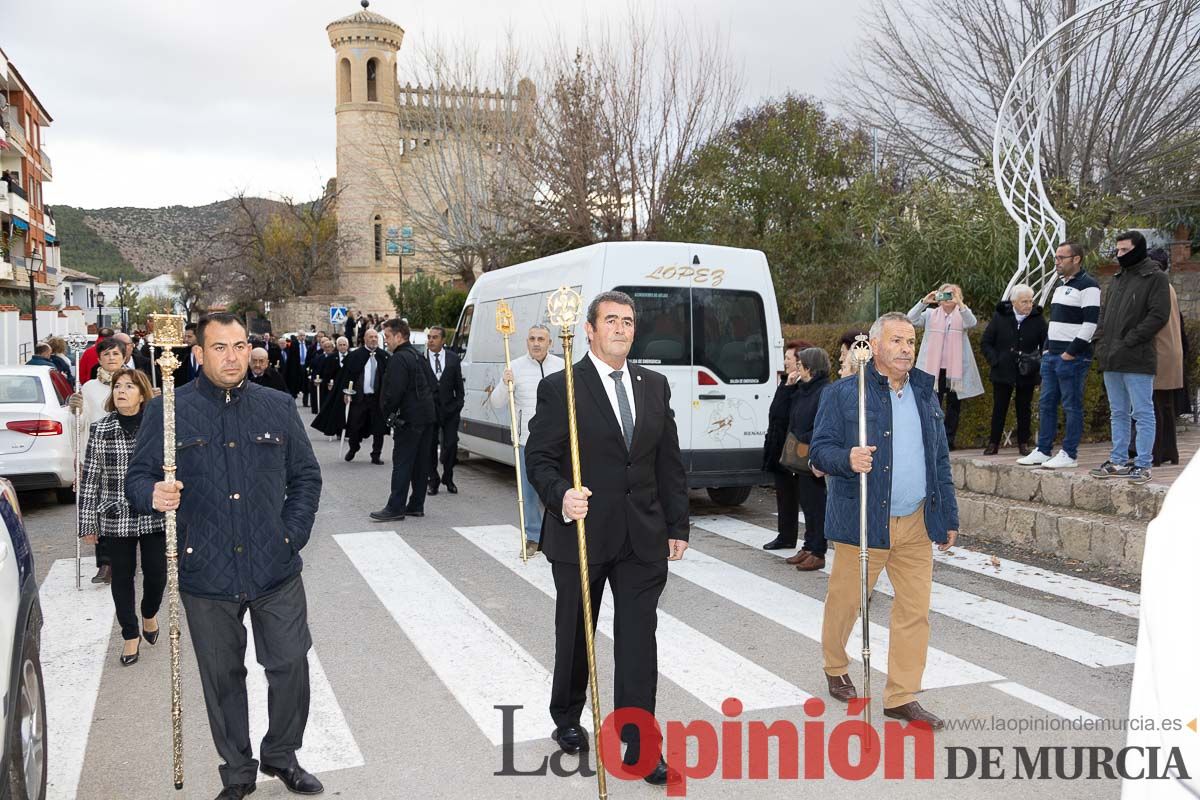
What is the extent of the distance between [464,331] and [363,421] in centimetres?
217

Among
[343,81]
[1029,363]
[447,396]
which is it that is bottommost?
[447,396]

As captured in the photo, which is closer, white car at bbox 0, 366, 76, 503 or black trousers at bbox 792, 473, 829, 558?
black trousers at bbox 792, 473, 829, 558

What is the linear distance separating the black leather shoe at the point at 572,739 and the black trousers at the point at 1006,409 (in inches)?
293

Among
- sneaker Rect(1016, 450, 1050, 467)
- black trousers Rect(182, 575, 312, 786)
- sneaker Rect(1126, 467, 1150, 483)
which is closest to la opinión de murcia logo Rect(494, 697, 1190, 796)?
black trousers Rect(182, 575, 312, 786)

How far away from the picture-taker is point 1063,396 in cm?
958

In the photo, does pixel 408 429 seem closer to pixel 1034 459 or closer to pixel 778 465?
pixel 778 465

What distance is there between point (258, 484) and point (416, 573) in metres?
4.25

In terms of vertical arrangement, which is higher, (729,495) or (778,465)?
(778,465)

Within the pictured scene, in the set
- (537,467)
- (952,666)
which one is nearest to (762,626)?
(952,666)

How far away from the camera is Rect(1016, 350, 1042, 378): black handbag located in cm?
1023

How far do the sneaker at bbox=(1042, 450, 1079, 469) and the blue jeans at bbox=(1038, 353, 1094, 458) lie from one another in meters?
0.04

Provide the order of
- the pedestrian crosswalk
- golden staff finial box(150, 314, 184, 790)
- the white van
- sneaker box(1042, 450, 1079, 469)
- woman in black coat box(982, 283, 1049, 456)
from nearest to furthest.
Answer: golden staff finial box(150, 314, 184, 790)
the pedestrian crosswalk
sneaker box(1042, 450, 1079, 469)
the white van
woman in black coat box(982, 283, 1049, 456)

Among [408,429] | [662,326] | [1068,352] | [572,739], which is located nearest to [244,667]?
[572,739]

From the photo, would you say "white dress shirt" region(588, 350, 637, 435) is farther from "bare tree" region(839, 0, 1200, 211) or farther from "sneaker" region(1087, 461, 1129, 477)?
"bare tree" region(839, 0, 1200, 211)
